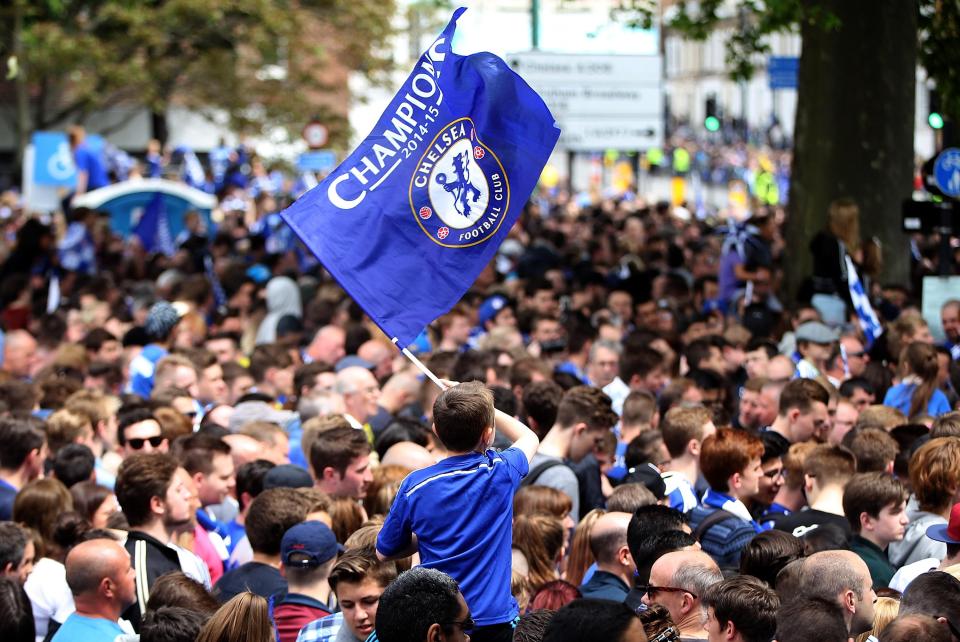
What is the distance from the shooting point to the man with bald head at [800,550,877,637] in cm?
575

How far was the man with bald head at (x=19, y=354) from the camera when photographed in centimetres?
1323

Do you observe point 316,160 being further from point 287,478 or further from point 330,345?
point 287,478

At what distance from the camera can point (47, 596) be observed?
7.04 meters

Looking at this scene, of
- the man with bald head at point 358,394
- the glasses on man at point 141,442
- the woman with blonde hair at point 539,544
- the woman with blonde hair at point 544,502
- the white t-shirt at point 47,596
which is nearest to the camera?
the white t-shirt at point 47,596

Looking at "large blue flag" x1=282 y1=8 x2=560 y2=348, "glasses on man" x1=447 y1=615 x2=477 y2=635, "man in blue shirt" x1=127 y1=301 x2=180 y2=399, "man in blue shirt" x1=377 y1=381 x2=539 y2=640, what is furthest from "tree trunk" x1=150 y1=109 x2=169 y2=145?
"glasses on man" x1=447 y1=615 x2=477 y2=635

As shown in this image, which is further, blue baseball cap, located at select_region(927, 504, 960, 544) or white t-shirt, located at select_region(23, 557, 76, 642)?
white t-shirt, located at select_region(23, 557, 76, 642)

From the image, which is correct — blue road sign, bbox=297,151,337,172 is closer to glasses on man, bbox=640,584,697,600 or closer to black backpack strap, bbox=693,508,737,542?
black backpack strap, bbox=693,508,737,542

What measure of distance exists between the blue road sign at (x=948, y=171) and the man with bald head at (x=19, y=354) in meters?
7.75

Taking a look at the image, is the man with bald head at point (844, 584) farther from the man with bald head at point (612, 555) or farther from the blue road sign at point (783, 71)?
the blue road sign at point (783, 71)

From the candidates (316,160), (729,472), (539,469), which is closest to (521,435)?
(729,472)

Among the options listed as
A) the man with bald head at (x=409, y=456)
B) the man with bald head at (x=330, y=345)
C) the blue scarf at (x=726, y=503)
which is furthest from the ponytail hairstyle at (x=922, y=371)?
the man with bald head at (x=330, y=345)

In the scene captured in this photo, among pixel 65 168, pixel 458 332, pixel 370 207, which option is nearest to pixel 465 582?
pixel 370 207

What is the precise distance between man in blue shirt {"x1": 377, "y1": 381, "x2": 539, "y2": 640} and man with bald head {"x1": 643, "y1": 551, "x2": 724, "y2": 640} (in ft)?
1.90

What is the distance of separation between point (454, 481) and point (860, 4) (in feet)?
35.9
